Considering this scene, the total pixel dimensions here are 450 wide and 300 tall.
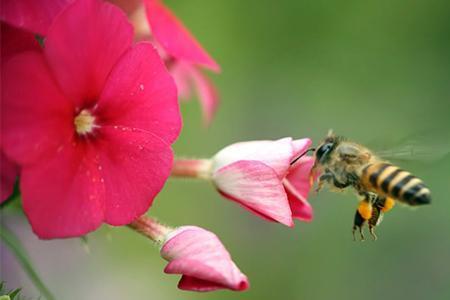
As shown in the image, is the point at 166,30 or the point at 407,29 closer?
the point at 166,30

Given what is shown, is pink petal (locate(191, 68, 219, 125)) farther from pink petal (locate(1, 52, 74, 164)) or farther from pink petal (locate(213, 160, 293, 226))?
pink petal (locate(1, 52, 74, 164))

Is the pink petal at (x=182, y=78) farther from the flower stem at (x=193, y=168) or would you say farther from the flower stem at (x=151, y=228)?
the flower stem at (x=151, y=228)

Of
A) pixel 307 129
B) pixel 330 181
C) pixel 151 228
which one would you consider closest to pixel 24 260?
pixel 151 228

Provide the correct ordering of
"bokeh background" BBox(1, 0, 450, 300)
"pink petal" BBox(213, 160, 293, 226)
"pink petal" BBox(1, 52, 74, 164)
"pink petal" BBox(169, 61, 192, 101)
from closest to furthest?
"pink petal" BBox(1, 52, 74, 164)
"pink petal" BBox(213, 160, 293, 226)
"pink petal" BBox(169, 61, 192, 101)
"bokeh background" BBox(1, 0, 450, 300)

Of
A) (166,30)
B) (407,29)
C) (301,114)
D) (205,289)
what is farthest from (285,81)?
(205,289)

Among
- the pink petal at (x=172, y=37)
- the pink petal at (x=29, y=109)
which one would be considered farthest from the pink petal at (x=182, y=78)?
the pink petal at (x=29, y=109)

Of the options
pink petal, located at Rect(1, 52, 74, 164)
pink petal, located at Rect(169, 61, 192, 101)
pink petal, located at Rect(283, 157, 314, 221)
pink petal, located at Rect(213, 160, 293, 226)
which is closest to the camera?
pink petal, located at Rect(1, 52, 74, 164)

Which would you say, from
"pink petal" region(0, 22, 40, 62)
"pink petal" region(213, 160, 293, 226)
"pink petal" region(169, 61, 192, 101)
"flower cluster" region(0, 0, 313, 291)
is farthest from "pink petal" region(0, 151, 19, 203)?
"pink petal" region(169, 61, 192, 101)

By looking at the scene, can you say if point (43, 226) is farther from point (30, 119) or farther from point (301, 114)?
point (301, 114)

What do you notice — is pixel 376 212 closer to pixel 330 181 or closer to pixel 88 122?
pixel 330 181
